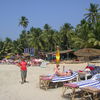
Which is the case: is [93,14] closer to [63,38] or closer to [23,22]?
[63,38]

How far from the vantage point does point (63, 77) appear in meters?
8.59

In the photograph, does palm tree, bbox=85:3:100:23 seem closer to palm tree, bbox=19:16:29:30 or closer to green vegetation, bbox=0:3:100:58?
green vegetation, bbox=0:3:100:58

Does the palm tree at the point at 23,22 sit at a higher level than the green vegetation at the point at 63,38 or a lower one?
higher

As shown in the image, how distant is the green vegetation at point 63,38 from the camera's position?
34809 mm

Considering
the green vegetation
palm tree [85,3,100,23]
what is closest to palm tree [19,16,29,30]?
the green vegetation

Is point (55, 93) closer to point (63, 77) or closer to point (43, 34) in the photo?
point (63, 77)

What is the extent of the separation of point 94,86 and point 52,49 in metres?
39.8

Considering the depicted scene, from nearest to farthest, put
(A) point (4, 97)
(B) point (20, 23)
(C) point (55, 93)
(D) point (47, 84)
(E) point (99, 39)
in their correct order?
(A) point (4, 97) < (C) point (55, 93) < (D) point (47, 84) < (E) point (99, 39) < (B) point (20, 23)

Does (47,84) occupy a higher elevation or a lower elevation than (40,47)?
lower

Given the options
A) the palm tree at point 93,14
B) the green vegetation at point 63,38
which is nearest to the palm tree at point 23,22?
the green vegetation at point 63,38

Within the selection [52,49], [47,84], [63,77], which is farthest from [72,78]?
[52,49]

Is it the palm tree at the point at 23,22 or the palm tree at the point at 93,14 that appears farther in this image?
the palm tree at the point at 23,22

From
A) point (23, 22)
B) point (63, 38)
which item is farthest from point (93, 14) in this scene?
point (23, 22)

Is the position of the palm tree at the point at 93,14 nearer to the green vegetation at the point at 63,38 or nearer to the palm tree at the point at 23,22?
the green vegetation at the point at 63,38
